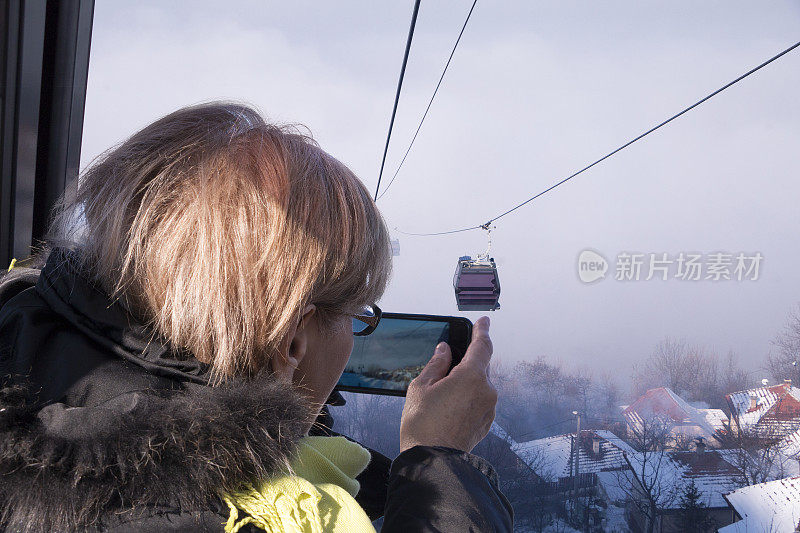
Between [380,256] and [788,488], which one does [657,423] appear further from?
[380,256]

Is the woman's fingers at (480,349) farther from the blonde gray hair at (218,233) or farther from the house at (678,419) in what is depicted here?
the house at (678,419)

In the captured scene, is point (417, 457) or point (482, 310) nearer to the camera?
point (417, 457)

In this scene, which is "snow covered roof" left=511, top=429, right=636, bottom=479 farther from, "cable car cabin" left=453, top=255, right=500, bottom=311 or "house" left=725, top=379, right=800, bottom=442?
"cable car cabin" left=453, top=255, right=500, bottom=311

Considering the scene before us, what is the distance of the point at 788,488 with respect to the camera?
2531 mm

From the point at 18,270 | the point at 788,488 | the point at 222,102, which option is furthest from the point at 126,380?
the point at 788,488

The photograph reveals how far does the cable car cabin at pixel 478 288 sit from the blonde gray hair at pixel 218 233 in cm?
280

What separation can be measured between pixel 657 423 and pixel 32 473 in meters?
3.14

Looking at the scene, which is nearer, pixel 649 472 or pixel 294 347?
pixel 294 347

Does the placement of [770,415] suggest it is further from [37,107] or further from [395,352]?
[37,107]

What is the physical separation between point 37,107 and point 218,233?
1101mm

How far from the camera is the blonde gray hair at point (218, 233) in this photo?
1.63 feet

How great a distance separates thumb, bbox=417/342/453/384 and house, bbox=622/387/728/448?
2.56 metres

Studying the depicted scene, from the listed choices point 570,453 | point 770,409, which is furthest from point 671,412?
point 570,453

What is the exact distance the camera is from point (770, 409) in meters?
2.89
